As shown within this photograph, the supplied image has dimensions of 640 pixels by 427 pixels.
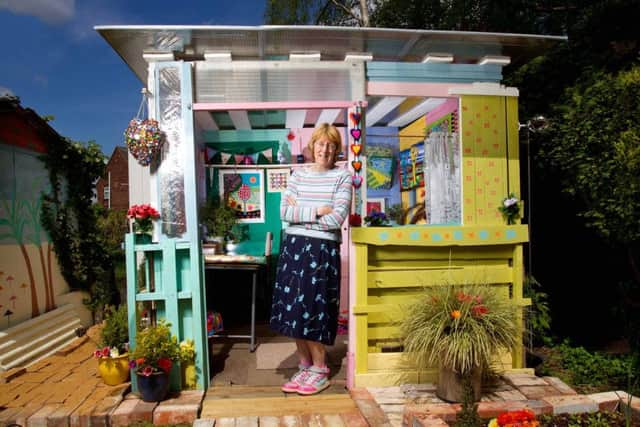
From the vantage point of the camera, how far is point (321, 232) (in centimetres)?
315

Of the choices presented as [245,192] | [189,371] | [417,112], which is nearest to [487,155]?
[417,112]

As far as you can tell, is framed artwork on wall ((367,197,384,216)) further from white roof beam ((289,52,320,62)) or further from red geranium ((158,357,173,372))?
red geranium ((158,357,173,372))

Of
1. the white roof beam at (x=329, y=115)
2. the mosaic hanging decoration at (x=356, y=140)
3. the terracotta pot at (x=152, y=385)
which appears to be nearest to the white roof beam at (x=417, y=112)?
the white roof beam at (x=329, y=115)

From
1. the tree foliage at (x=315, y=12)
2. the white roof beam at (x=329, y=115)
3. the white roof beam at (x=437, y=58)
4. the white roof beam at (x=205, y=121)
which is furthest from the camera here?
the tree foliage at (x=315, y=12)

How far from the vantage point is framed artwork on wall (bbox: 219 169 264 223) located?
5984mm

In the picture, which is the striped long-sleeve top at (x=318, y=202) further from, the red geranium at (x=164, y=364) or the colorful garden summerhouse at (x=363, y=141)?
the red geranium at (x=164, y=364)

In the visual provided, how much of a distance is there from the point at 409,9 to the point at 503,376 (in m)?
7.28

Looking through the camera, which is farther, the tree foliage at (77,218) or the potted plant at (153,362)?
the tree foliage at (77,218)

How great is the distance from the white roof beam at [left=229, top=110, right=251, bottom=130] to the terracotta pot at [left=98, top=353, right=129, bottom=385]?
2826 millimetres

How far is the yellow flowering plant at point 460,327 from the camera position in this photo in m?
2.82

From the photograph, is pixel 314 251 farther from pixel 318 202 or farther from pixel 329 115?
pixel 329 115

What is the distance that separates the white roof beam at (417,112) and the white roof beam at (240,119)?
1.83m

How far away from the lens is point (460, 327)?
114 inches

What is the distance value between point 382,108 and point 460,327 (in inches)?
101
